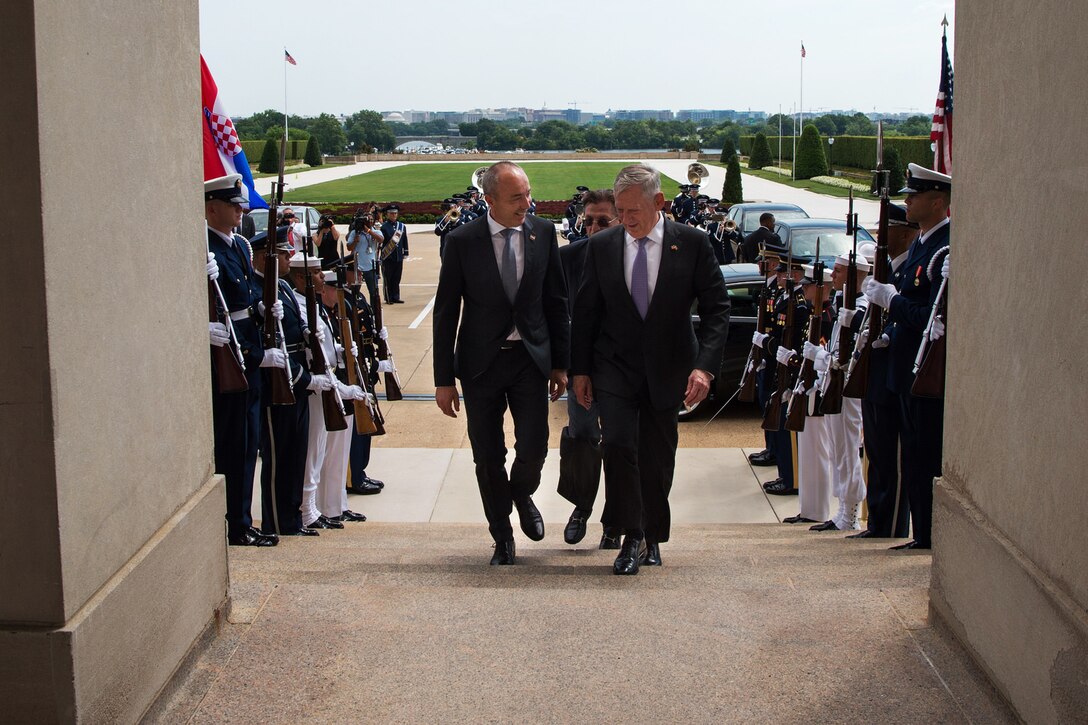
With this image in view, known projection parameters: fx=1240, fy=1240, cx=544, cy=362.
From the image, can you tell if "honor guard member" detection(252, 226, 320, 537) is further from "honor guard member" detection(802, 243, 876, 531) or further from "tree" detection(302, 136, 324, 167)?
"tree" detection(302, 136, 324, 167)

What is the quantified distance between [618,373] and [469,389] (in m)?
0.77

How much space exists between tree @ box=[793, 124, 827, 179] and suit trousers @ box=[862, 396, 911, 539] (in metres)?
53.0

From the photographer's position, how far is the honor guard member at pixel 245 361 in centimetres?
666

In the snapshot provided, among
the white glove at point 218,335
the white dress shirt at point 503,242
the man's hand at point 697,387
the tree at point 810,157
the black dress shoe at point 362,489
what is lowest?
the black dress shoe at point 362,489

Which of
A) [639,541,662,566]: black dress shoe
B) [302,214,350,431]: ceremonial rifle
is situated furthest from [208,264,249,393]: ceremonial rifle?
[639,541,662,566]: black dress shoe

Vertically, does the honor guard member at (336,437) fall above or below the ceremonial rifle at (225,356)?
below

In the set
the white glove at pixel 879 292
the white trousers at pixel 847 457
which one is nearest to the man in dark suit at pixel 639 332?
the white glove at pixel 879 292

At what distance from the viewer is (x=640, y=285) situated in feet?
18.5

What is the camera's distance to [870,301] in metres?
6.84

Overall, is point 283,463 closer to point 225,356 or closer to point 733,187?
point 225,356

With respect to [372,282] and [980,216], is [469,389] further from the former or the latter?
[372,282]

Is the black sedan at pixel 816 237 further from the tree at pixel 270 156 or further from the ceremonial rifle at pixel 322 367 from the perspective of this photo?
the tree at pixel 270 156

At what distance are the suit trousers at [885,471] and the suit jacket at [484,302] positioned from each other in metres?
2.15

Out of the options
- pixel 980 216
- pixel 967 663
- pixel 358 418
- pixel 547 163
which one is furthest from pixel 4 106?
pixel 547 163
